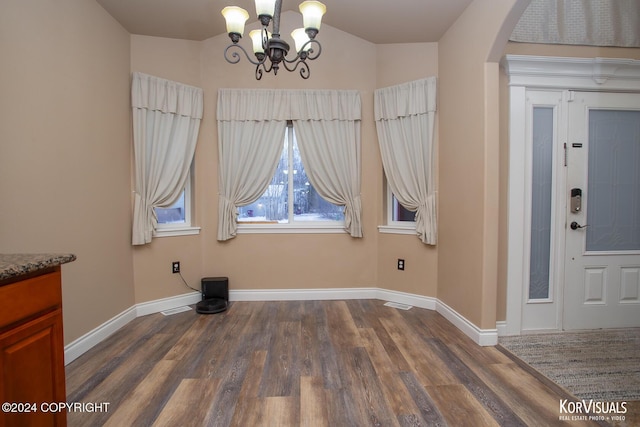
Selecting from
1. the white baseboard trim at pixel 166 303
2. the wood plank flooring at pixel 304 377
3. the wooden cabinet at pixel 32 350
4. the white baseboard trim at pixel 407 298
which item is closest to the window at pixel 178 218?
the white baseboard trim at pixel 166 303

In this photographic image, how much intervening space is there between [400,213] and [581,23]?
2.24 metres

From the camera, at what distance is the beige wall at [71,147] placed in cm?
184

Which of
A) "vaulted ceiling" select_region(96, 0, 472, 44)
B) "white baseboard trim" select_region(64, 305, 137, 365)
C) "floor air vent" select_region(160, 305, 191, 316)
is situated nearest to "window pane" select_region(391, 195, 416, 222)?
"vaulted ceiling" select_region(96, 0, 472, 44)

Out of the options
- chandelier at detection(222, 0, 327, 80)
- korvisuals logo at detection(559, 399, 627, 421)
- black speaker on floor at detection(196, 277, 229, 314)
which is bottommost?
korvisuals logo at detection(559, 399, 627, 421)

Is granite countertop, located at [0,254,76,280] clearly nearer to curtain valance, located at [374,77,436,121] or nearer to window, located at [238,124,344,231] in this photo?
window, located at [238,124,344,231]

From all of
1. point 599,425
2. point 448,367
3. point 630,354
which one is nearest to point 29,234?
point 448,367

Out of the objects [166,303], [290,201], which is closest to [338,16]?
[290,201]

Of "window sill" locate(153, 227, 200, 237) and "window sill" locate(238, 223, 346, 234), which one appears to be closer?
"window sill" locate(153, 227, 200, 237)

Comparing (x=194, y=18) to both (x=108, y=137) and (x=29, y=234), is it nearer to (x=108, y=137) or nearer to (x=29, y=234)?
(x=108, y=137)

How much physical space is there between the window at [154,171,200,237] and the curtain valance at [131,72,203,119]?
2.29ft

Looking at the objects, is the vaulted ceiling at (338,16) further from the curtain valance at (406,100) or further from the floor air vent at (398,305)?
the floor air vent at (398,305)

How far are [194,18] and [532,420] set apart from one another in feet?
13.3

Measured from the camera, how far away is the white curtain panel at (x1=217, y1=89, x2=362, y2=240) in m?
3.43

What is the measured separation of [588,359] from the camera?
7.46ft
